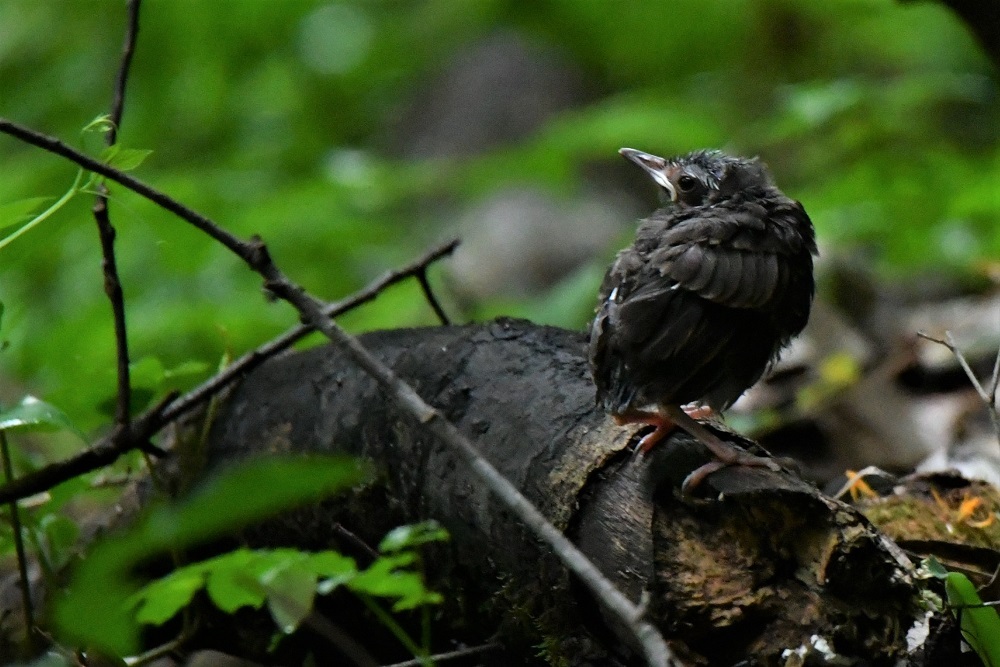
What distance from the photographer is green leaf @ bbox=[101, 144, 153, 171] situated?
1.92 m

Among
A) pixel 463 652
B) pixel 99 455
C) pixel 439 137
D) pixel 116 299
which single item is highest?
pixel 116 299

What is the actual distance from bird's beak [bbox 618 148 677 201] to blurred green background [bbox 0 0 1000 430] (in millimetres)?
1378

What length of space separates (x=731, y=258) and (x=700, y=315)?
0.14 meters

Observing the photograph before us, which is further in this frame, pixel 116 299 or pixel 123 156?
pixel 116 299

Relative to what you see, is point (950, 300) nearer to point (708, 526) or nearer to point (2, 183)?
point (708, 526)

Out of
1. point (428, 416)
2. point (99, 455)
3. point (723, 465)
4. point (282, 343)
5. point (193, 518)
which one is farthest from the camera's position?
point (282, 343)

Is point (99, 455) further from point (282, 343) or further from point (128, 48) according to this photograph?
point (128, 48)

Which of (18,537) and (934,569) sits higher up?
(18,537)

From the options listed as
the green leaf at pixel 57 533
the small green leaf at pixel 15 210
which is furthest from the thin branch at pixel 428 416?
the green leaf at pixel 57 533

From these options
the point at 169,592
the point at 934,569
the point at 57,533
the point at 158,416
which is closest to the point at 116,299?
the point at 158,416

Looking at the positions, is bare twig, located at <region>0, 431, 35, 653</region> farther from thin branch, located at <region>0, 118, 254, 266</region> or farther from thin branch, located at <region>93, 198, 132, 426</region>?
thin branch, located at <region>0, 118, 254, 266</region>

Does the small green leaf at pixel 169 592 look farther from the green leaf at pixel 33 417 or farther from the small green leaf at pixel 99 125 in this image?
the small green leaf at pixel 99 125

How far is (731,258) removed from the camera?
6.66ft

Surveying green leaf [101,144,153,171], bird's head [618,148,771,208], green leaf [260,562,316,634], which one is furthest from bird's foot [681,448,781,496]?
green leaf [101,144,153,171]
